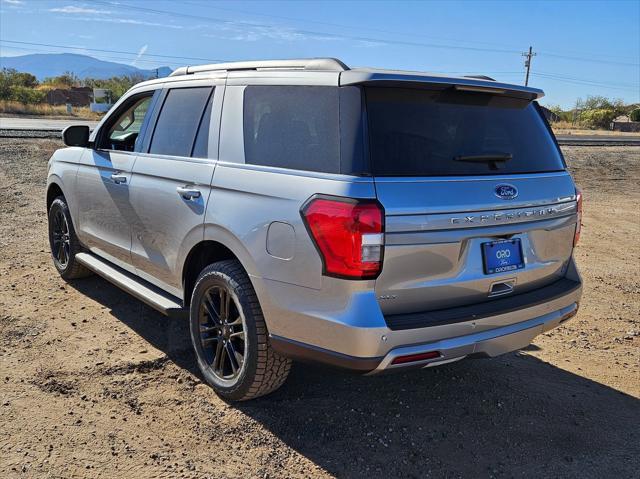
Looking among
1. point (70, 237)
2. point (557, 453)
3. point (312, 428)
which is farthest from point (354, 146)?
point (70, 237)

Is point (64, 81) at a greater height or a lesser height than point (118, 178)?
greater

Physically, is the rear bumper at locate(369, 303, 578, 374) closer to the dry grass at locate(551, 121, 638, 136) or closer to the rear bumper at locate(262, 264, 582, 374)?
the rear bumper at locate(262, 264, 582, 374)

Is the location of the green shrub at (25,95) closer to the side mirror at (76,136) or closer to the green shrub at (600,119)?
the side mirror at (76,136)

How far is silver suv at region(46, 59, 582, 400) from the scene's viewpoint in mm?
2768

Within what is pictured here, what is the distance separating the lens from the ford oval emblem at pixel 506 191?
3.07m

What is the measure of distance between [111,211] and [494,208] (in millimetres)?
3059

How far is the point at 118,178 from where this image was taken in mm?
4527

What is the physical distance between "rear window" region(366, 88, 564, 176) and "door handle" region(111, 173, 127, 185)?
234 centimetres

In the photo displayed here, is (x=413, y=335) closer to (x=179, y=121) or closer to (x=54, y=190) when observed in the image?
(x=179, y=121)

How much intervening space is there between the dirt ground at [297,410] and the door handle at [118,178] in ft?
3.85

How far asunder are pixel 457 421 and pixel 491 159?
1.57 meters

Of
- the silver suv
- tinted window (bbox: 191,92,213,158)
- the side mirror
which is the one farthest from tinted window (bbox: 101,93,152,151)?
tinted window (bbox: 191,92,213,158)

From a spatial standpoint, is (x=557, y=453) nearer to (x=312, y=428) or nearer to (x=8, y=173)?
(x=312, y=428)

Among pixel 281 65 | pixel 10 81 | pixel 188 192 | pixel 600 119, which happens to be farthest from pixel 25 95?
pixel 600 119
